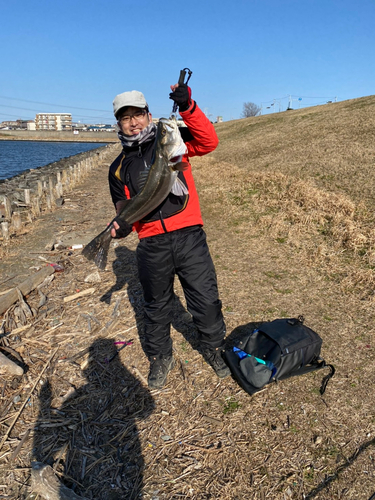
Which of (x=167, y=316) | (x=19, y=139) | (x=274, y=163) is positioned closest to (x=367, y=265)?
(x=167, y=316)

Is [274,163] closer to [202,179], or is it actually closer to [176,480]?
[202,179]

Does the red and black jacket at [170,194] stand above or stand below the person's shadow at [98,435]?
above

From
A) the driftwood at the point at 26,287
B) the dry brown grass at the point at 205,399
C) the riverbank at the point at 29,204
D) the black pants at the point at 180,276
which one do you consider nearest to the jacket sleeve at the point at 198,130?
the black pants at the point at 180,276

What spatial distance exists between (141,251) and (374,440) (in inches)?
116

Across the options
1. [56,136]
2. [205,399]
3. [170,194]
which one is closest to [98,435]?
[205,399]

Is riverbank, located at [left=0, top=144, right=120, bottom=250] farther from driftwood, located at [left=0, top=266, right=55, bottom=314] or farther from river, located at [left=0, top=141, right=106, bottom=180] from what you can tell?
river, located at [left=0, top=141, right=106, bottom=180]

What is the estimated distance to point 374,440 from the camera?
127 inches

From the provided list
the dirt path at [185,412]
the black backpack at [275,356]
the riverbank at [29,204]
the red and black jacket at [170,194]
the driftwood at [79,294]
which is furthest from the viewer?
the riverbank at [29,204]

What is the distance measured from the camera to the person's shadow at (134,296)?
5.11m

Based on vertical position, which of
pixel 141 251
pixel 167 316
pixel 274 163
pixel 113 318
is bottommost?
pixel 113 318

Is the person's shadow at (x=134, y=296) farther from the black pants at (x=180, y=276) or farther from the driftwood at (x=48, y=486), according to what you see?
the driftwood at (x=48, y=486)

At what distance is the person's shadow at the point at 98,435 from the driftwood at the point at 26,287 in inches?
83.5

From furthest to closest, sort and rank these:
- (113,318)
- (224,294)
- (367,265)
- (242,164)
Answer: (242,164) → (367,265) → (224,294) → (113,318)

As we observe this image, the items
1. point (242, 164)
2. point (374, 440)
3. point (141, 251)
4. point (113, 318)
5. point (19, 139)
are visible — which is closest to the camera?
point (374, 440)
